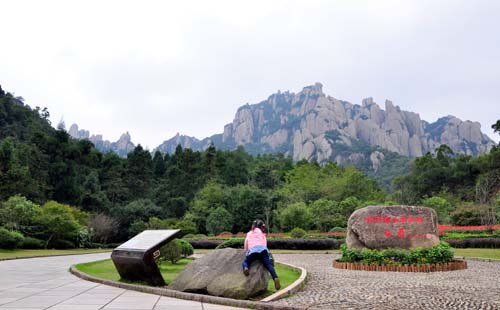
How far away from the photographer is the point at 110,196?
2034 inches

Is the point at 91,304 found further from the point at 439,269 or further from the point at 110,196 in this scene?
the point at 110,196

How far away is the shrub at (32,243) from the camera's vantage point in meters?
26.0

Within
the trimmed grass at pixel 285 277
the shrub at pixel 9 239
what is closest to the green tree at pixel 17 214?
the shrub at pixel 9 239

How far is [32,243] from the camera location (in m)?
26.6

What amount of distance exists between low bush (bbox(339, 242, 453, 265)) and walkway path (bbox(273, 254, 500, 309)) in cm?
83

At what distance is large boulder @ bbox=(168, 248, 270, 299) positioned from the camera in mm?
7567

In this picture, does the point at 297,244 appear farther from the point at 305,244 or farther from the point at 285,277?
the point at 285,277

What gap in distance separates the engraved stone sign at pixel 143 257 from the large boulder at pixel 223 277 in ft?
2.81

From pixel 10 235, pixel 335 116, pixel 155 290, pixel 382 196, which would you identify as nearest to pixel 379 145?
pixel 335 116

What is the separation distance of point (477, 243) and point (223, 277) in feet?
61.9

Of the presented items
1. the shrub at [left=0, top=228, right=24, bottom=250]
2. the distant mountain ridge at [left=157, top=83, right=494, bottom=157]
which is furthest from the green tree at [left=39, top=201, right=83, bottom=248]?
the distant mountain ridge at [left=157, top=83, right=494, bottom=157]

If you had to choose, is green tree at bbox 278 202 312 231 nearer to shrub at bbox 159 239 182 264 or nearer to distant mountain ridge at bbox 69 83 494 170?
shrub at bbox 159 239 182 264

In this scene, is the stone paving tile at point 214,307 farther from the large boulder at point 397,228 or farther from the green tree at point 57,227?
the green tree at point 57,227

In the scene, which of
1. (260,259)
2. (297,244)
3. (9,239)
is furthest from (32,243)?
(260,259)
